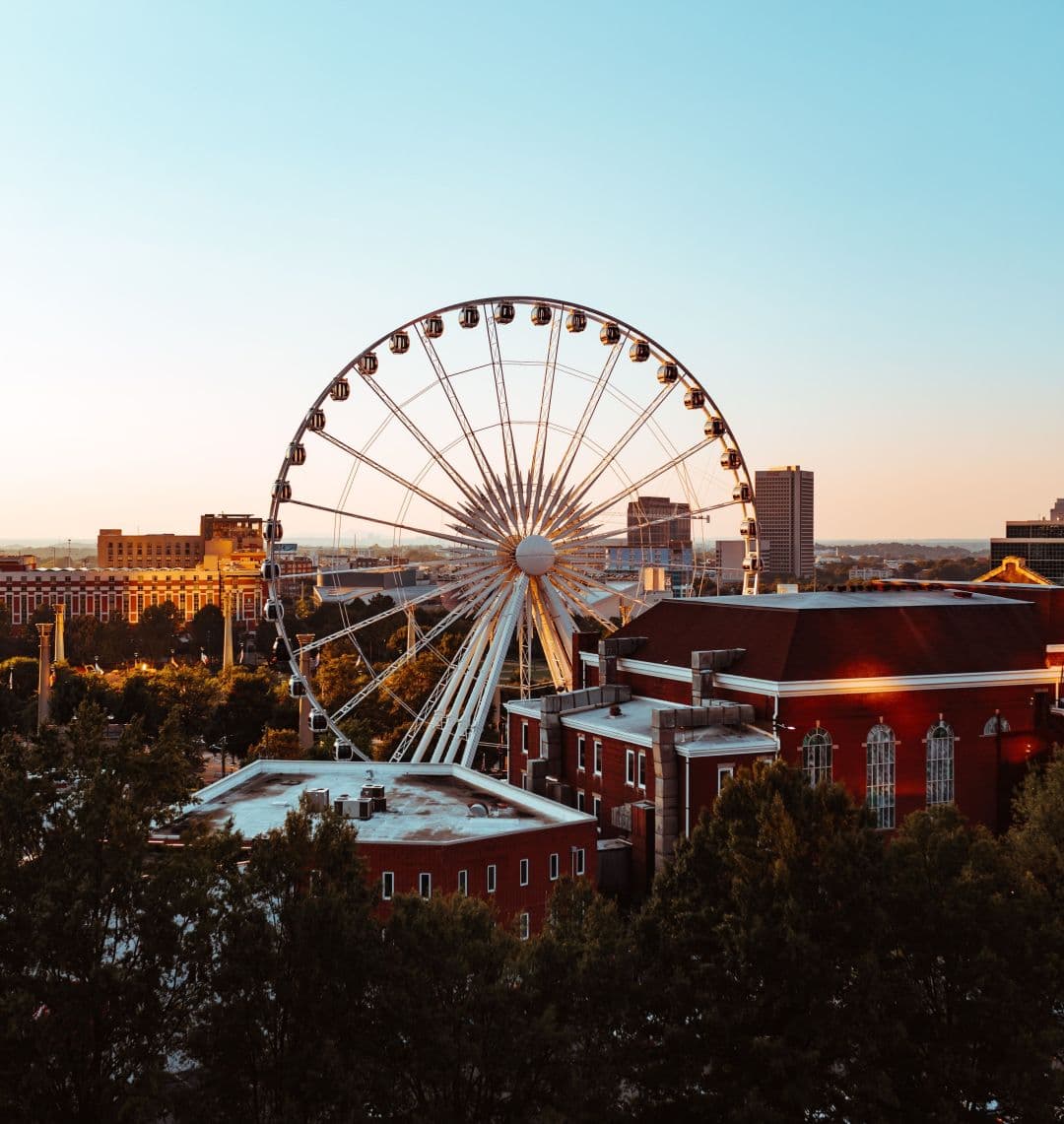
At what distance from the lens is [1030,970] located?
3084cm

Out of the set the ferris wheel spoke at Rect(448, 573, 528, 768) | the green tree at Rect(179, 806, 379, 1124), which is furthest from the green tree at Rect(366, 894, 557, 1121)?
the ferris wheel spoke at Rect(448, 573, 528, 768)

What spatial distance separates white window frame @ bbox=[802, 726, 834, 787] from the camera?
5362 centimetres

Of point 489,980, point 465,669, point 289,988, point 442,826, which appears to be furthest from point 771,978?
point 465,669

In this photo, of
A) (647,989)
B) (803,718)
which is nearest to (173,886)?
(647,989)

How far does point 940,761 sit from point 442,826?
22.7 m

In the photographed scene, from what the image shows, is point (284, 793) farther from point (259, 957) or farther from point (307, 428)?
point (259, 957)

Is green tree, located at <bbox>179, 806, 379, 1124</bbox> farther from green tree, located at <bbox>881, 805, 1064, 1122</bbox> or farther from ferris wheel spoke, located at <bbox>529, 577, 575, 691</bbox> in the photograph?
ferris wheel spoke, located at <bbox>529, 577, 575, 691</bbox>

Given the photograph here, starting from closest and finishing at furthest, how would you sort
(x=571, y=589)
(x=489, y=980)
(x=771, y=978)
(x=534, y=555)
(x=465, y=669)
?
(x=489, y=980) → (x=771, y=978) → (x=534, y=555) → (x=465, y=669) → (x=571, y=589)

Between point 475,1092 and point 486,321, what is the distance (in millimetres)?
44683

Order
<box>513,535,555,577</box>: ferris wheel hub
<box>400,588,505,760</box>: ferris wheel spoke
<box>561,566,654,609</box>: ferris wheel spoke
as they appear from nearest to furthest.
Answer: <box>513,535,555,577</box>: ferris wheel hub, <box>400,588,505,760</box>: ferris wheel spoke, <box>561,566,654,609</box>: ferris wheel spoke

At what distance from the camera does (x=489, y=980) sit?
28.6 m

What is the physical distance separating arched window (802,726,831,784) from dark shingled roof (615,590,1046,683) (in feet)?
8.29

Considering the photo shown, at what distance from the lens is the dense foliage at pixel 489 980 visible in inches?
1035

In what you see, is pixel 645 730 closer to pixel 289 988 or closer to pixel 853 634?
pixel 853 634
